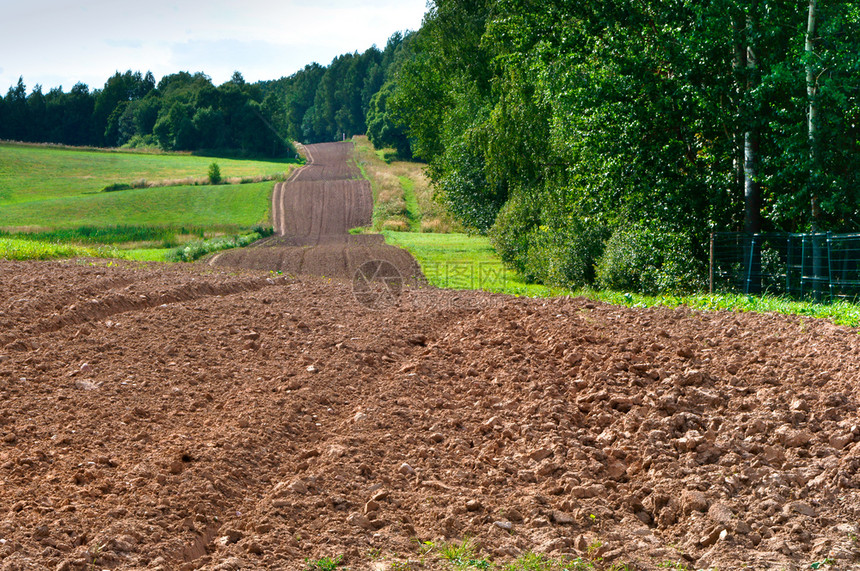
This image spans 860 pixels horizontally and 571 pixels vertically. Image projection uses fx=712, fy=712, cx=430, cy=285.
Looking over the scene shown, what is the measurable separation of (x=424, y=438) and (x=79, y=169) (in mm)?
64210

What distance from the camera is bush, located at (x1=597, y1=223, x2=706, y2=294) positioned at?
15.3 meters

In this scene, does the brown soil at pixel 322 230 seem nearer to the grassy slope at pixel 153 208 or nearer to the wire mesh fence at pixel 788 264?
the grassy slope at pixel 153 208

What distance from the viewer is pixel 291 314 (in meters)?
11.0

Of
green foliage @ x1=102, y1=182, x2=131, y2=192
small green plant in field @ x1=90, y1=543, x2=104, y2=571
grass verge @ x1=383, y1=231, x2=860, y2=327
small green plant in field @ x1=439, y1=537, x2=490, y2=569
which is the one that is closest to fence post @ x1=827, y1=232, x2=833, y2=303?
grass verge @ x1=383, y1=231, x2=860, y2=327

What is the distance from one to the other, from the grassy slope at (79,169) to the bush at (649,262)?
43436 mm

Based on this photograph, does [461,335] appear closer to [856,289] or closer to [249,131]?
[856,289]

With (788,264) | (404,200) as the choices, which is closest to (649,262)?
(788,264)

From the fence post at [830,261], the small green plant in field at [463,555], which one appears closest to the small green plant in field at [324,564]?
the small green plant in field at [463,555]

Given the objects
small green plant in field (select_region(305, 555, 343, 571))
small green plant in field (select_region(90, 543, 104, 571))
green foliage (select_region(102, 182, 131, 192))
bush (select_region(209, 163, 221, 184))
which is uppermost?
bush (select_region(209, 163, 221, 184))

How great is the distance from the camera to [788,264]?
13.6m

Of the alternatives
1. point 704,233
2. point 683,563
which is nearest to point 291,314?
point 683,563

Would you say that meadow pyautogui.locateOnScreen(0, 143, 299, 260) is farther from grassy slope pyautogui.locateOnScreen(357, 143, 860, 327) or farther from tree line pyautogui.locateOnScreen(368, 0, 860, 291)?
tree line pyautogui.locateOnScreen(368, 0, 860, 291)

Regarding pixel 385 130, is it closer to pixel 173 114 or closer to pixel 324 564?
pixel 173 114

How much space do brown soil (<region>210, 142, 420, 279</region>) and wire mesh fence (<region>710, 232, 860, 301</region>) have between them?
875 centimetres
